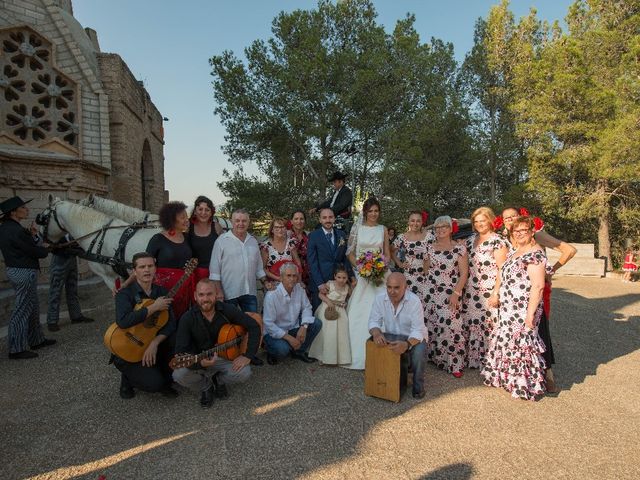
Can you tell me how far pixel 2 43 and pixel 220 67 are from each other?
33.7ft

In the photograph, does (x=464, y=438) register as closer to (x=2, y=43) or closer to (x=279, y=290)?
(x=279, y=290)

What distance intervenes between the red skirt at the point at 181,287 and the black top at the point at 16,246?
2.14 meters

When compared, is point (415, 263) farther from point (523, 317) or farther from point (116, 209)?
point (116, 209)

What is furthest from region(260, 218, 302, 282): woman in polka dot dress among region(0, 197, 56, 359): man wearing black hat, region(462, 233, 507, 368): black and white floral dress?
region(0, 197, 56, 359): man wearing black hat

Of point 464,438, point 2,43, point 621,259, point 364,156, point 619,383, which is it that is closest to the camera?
point 464,438

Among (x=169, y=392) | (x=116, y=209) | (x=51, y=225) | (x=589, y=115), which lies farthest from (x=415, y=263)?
(x=589, y=115)

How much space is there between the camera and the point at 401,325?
13.3 ft

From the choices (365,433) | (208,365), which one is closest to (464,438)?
(365,433)

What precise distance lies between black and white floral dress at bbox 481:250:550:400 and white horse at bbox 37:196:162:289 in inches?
176

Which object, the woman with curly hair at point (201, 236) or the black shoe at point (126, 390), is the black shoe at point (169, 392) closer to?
the black shoe at point (126, 390)

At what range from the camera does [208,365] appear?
3492 millimetres

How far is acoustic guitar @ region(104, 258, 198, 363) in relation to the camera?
3.62 metres

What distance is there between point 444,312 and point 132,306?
133 inches

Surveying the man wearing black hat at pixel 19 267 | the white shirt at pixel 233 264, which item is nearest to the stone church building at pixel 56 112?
the man wearing black hat at pixel 19 267
